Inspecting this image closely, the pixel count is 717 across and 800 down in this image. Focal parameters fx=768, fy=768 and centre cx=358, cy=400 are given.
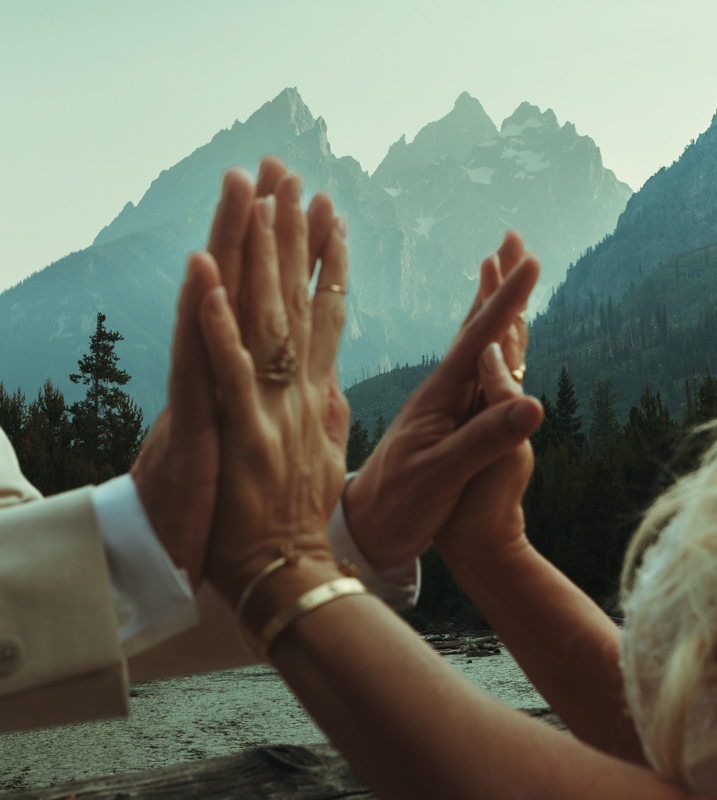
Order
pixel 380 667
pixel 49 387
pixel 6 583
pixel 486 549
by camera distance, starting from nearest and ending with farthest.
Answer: pixel 380 667 → pixel 6 583 → pixel 486 549 → pixel 49 387

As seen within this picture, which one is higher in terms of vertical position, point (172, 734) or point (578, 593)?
point (578, 593)

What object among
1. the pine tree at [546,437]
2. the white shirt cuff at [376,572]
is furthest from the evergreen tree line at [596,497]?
the white shirt cuff at [376,572]

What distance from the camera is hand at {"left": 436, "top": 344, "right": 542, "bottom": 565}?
1560 mm

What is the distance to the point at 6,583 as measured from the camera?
1.05 meters

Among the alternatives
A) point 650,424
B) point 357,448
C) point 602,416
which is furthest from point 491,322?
point 602,416

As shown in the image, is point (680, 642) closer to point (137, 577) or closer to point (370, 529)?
point (137, 577)

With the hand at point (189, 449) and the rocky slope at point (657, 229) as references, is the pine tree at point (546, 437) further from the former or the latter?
the rocky slope at point (657, 229)

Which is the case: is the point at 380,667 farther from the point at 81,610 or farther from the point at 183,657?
the point at 183,657

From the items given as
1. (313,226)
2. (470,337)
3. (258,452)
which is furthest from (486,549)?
(313,226)

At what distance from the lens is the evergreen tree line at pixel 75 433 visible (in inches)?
1157

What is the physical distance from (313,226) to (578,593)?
88 cm

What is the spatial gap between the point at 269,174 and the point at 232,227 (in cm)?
23

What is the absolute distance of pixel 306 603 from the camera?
3.32 ft

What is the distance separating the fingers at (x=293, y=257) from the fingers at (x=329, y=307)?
116 millimetres
